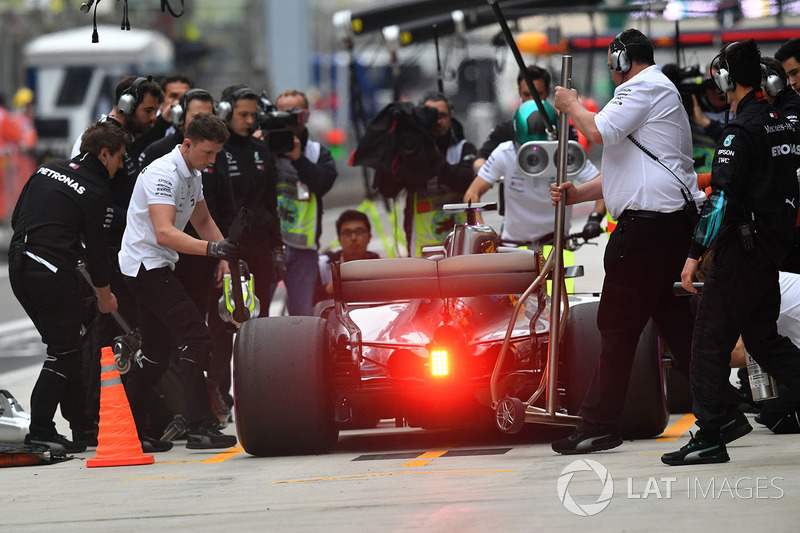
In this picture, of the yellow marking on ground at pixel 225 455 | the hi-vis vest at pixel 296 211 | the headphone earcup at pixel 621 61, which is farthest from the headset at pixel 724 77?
the hi-vis vest at pixel 296 211

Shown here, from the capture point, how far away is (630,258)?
7.60 meters

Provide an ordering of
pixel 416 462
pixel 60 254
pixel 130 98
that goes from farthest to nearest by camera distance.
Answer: pixel 130 98 < pixel 60 254 < pixel 416 462

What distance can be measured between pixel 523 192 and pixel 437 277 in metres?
2.09

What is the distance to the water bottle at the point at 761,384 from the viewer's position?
8.30 metres

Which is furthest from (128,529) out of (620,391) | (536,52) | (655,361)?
(536,52)

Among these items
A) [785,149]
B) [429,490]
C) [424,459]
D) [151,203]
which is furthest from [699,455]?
[151,203]

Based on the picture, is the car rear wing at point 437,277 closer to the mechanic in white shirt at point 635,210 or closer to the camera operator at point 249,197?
the mechanic in white shirt at point 635,210

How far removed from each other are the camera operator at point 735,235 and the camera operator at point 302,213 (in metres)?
4.64

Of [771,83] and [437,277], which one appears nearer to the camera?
[771,83]

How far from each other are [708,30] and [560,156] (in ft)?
31.6

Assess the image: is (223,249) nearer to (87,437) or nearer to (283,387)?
(283,387)

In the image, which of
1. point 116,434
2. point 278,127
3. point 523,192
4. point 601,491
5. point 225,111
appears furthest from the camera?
point 278,127

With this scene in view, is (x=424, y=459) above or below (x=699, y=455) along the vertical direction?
below

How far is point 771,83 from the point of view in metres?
7.55
